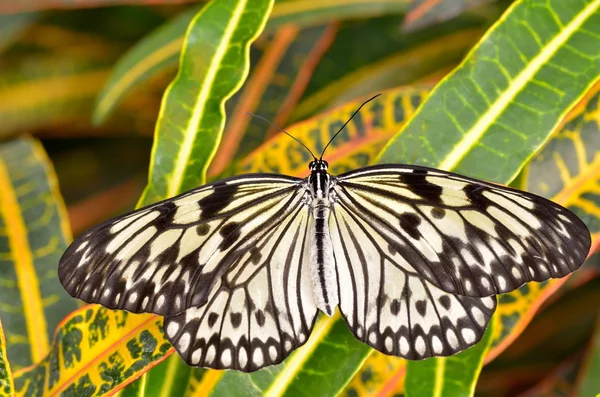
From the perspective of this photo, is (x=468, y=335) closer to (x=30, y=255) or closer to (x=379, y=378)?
(x=379, y=378)

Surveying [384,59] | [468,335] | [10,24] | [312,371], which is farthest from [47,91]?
→ [468,335]

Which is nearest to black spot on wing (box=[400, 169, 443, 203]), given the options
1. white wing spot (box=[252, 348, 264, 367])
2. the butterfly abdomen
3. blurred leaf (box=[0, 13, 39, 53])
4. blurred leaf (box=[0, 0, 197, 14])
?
the butterfly abdomen

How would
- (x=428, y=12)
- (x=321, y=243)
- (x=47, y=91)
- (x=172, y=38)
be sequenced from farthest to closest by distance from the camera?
(x=47, y=91) < (x=172, y=38) < (x=428, y=12) < (x=321, y=243)

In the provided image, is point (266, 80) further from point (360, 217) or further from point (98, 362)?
point (98, 362)

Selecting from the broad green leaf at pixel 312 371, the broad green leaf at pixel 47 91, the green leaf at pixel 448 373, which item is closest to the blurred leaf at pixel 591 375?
the green leaf at pixel 448 373

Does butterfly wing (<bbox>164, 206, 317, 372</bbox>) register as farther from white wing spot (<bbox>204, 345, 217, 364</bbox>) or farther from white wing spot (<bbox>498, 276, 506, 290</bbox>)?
white wing spot (<bbox>498, 276, 506, 290</bbox>)

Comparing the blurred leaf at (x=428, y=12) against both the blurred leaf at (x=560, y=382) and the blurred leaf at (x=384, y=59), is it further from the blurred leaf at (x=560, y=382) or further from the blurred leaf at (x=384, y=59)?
the blurred leaf at (x=560, y=382)
